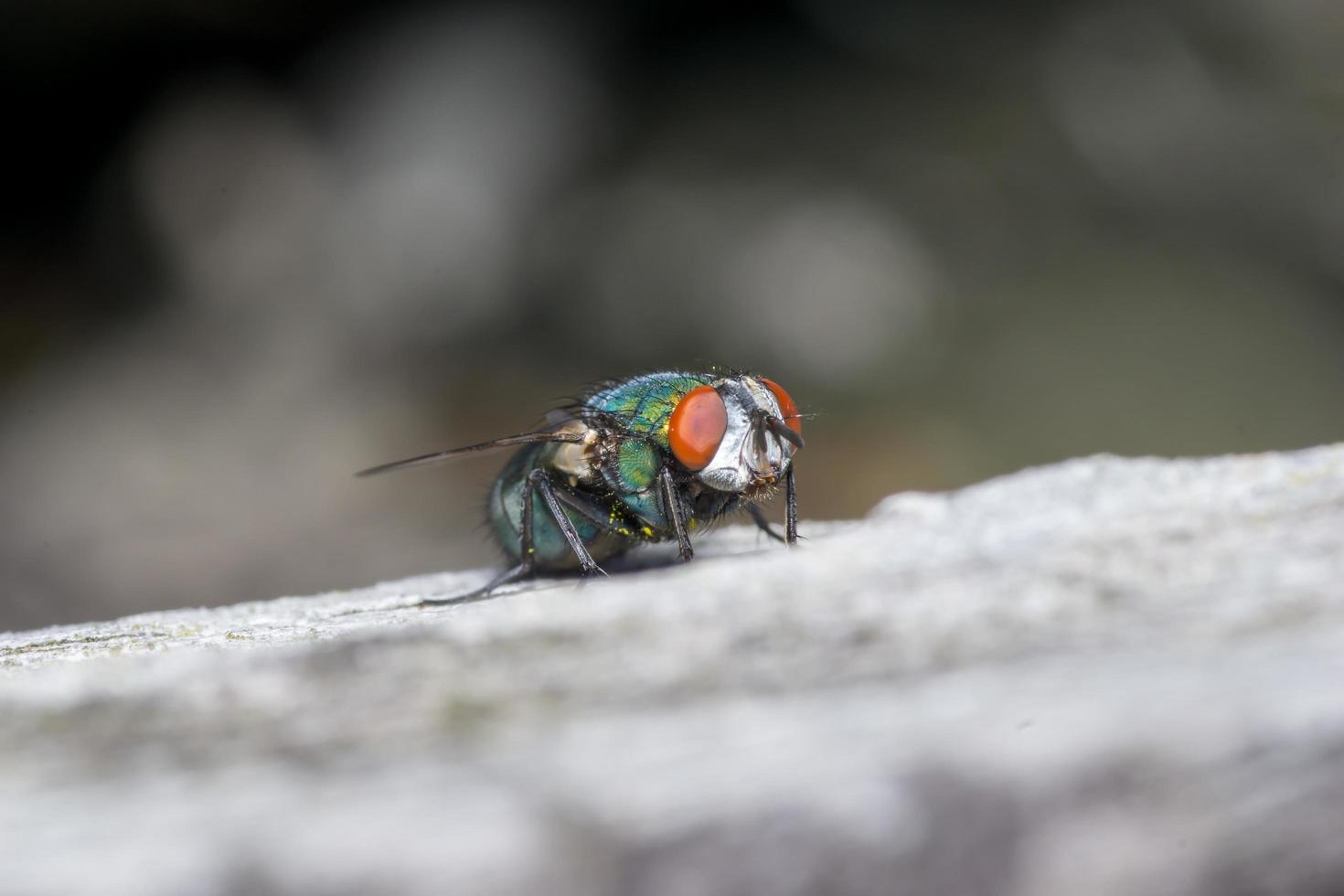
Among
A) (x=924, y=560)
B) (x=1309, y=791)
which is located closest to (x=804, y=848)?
(x=1309, y=791)

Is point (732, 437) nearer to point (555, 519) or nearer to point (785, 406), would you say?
point (785, 406)

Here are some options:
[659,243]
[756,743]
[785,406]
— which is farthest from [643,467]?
[659,243]

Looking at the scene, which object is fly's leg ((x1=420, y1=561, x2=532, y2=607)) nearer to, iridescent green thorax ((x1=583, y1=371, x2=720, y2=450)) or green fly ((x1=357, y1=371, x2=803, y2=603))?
green fly ((x1=357, y1=371, x2=803, y2=603))

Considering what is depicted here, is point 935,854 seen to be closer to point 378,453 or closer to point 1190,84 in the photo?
point 378,453

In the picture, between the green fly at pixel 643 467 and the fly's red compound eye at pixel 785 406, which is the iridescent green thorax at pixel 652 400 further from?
the fly's red compound eye at pixel 785 406

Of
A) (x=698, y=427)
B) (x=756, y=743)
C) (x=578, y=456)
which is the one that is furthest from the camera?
(x=578, y=456)

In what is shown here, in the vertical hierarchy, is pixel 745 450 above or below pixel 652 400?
below
